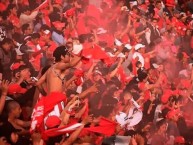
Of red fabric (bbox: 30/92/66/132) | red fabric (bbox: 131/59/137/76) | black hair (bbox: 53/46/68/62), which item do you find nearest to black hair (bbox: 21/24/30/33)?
black hair (bbox: 53/46/68/62)

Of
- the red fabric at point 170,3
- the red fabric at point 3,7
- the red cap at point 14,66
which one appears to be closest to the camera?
the red cap at point 14,66

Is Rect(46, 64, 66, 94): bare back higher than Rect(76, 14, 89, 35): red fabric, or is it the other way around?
Rect(76, 14, 89, 35): red fabric

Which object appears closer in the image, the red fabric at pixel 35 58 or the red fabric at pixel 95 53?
the red fabric at pixel 35 58

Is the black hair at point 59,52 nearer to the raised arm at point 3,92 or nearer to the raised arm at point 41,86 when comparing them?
the raised arm at point 41,86

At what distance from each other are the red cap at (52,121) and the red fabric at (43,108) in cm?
7

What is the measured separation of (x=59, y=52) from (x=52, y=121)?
0.85 m

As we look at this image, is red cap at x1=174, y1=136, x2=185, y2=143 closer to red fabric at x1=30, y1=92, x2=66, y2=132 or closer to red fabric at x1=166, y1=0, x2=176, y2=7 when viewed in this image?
red fabric at x1=30, y1=92, x2=66, y2=132

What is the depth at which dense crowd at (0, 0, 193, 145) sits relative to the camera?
335 cm

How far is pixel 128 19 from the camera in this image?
4938mm

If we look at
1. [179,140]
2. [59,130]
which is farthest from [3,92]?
[179,140]

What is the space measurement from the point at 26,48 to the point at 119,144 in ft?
5.08

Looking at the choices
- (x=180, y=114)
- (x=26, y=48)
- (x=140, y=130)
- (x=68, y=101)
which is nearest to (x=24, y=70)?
(x=26, y=48)

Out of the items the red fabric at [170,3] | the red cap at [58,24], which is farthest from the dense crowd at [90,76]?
the red fabric at [170,3]

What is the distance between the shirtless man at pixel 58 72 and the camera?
139 inches
